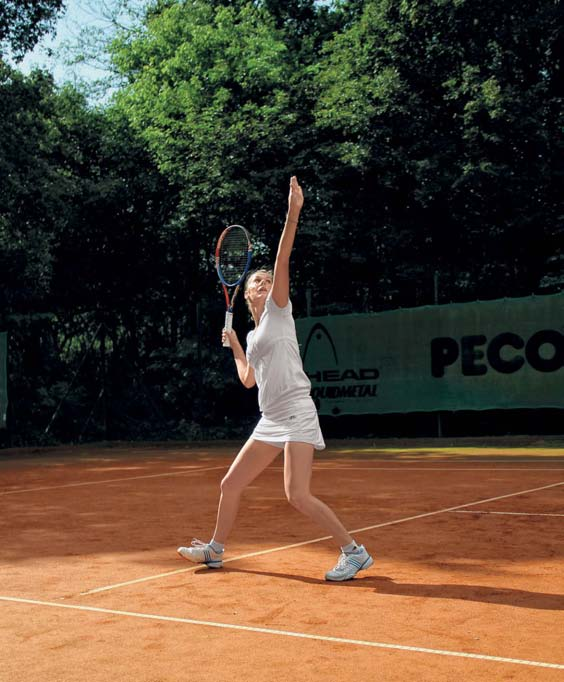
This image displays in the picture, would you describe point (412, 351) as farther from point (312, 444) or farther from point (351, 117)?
point (312, 444)

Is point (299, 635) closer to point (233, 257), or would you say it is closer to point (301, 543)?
point (301, 543)

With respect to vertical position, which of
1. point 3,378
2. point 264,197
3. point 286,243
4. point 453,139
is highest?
point 453,139

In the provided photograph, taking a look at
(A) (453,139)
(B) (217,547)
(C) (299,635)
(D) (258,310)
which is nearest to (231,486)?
(B) (217,547)

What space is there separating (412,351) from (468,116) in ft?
17.7

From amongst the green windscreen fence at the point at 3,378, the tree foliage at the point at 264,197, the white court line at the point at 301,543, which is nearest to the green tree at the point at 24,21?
the tree foliage at the point at 264,197

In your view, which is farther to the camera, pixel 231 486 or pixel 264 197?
pixel 264 197

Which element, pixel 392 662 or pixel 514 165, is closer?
pixel 392 662

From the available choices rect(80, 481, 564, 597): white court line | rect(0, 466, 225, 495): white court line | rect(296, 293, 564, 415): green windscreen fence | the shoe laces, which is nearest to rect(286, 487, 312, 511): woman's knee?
the shoe laces

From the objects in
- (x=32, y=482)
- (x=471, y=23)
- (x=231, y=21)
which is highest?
(x=231, y=21)

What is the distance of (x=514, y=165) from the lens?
20766 millimetres

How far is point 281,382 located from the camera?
18.7 feet

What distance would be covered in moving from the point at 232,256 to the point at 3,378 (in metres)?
12.5

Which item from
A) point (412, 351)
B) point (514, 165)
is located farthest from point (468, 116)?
point (412, 351)

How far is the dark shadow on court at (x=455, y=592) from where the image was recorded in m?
5.00
